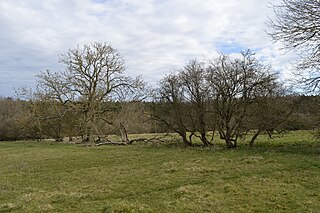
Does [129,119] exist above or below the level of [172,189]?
above

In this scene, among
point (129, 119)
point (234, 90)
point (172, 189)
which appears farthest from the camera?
point (129, 119)

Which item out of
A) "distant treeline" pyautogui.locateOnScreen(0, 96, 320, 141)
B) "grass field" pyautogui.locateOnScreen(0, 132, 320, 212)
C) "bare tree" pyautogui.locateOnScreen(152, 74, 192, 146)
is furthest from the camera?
"bare tree" pyautogui.locateOnScreen(152, 74, 192, 146)

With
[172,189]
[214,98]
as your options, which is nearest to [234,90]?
[214,98]

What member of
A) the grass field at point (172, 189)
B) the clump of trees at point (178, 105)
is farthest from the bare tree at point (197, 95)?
the grass field at point (172, 189)

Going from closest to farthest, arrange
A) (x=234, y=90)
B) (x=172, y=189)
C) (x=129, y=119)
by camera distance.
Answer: (x=172, y=189)
(x=234, y=90)
(x=129, y=119)

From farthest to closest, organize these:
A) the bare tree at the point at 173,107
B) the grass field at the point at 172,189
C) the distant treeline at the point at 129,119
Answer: the bare tree at the point at 173,107, the distant treeline at the point at 129,119, the grass field at the point at 172,189

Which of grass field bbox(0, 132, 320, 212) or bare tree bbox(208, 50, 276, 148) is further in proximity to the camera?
bare tree bbox(208, 50, 276, 148)

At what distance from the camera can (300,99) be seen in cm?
1931

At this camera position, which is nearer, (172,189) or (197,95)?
(172,189)

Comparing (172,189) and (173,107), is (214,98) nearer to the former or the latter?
(173,107)

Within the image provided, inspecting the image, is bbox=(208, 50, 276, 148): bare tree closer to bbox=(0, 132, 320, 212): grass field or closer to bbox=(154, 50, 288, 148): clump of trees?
bbox=(154, 50, 288, 148): clump of trees

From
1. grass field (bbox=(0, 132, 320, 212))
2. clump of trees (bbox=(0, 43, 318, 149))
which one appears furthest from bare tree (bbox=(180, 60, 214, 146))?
grass field (bbox=(0, 132, 320, 212))

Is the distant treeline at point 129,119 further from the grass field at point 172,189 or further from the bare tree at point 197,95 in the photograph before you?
the grass field at point 172,189

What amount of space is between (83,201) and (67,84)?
28.1 m
